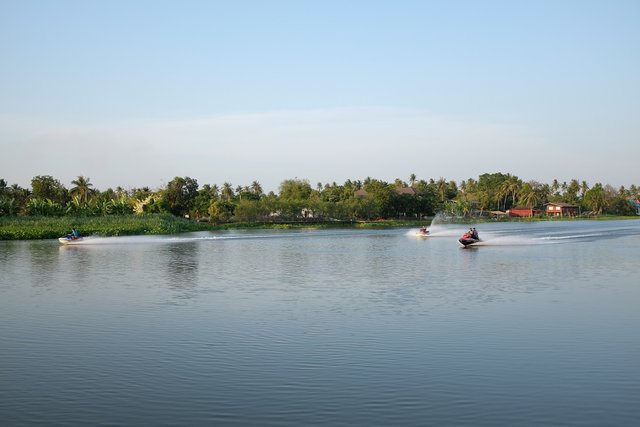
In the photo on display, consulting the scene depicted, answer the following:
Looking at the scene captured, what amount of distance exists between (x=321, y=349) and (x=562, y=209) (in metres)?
161

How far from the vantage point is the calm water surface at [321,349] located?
403 inches

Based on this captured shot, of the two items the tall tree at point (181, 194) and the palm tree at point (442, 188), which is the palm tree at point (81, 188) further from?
the palm tree at point (442, 188)

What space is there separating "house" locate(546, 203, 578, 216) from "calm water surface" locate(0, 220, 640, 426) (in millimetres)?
141335

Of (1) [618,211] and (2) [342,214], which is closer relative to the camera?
(2) [342,214]

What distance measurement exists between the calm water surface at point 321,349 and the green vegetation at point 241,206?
152ft

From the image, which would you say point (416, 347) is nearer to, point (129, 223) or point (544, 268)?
point (544, 268)

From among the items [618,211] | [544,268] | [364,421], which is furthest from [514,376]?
[618,211]

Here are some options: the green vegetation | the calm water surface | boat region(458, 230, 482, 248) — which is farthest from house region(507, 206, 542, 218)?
the calm water surface

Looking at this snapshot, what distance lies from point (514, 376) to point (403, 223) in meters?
94.9

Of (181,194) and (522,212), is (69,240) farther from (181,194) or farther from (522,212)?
(522,212)

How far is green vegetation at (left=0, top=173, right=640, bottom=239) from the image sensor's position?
242ft

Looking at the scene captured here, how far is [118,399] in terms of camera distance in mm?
10812

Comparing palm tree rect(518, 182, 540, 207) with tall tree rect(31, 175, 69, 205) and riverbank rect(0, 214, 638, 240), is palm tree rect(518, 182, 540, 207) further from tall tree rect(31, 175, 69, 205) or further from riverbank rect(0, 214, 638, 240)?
tall tree rect(31, 175, 69, 205)

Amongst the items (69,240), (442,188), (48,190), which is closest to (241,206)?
(48,190)
